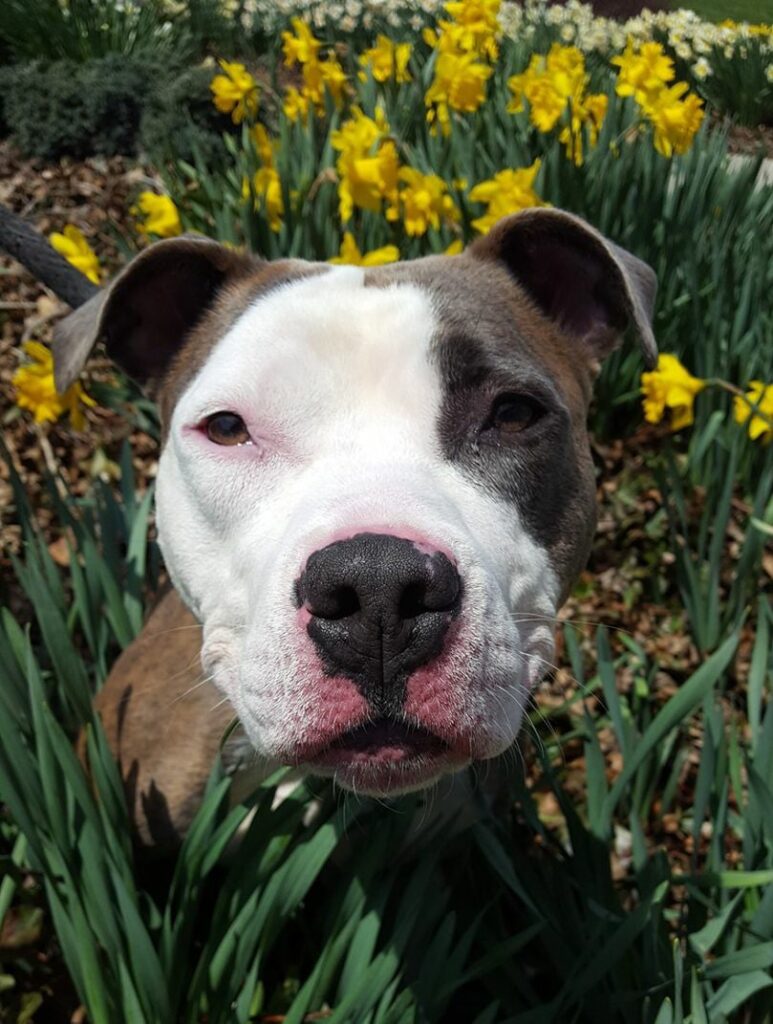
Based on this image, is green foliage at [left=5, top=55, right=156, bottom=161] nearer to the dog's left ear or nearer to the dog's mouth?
the dog's left ear

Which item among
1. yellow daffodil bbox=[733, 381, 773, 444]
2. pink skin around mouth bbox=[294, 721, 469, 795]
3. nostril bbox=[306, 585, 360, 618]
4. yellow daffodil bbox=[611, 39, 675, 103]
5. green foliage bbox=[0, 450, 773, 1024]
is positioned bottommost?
green foliage bbox=[0, 450, 773, 1024]

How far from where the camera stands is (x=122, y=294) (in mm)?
2217

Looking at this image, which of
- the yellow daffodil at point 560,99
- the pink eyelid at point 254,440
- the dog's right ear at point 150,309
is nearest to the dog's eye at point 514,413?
the pink eyelid at point 254,440

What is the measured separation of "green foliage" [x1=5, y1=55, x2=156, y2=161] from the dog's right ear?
4.21m

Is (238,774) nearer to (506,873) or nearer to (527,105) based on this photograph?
(506,873)

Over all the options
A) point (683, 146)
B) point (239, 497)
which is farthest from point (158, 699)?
point (683, 146)

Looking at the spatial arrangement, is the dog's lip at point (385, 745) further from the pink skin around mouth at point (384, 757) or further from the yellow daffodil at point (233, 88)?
the yellow daffodil at point (233, 88)

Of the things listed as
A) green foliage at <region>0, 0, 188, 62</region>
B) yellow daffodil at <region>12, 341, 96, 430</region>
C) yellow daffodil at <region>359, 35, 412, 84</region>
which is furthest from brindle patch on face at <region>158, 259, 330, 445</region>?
green foliage at <region>0, 0, 188, 62</region>

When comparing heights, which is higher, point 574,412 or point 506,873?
point 574,412

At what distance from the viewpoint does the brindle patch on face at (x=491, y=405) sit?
179 cm

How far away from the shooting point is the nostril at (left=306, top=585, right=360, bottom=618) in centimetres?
138

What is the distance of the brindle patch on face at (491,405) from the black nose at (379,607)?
41 cm

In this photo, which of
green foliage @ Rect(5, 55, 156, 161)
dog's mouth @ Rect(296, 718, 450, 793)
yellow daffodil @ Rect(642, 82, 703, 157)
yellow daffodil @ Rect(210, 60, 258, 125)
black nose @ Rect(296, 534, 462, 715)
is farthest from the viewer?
green foliage @ Rect(5, 55, 156, 161)

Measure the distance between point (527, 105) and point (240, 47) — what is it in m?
4.49
